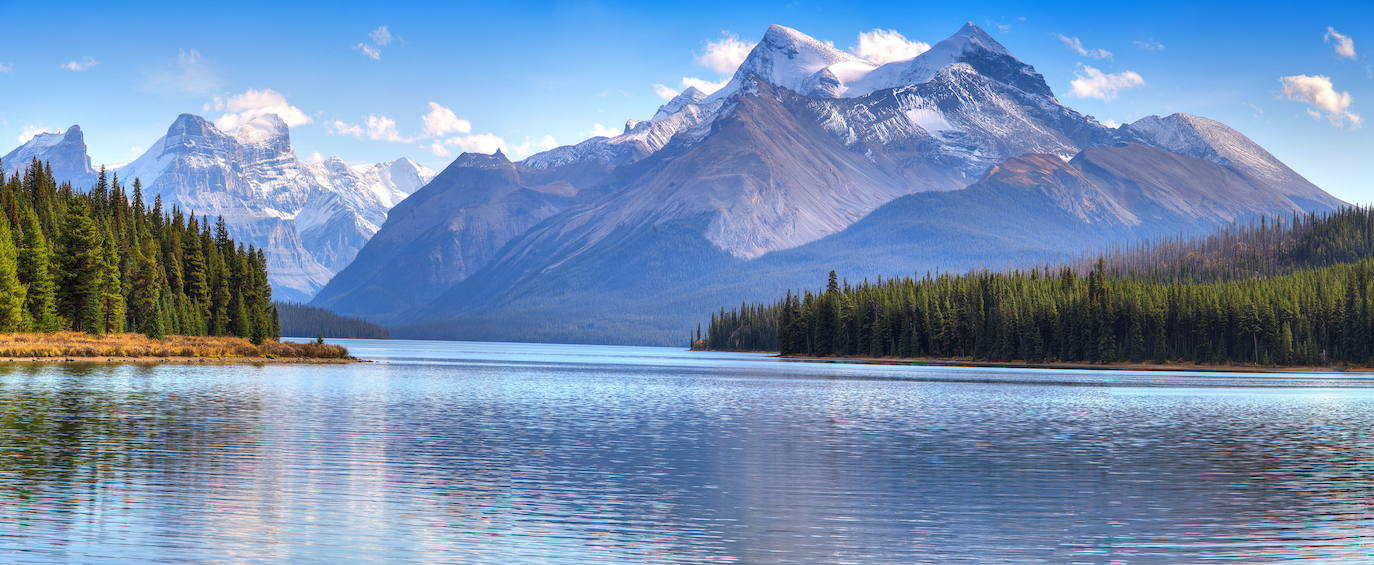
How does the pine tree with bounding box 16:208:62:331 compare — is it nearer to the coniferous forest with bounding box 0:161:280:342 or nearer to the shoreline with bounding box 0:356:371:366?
the coniferous forest with bounding box 0:161:280:342

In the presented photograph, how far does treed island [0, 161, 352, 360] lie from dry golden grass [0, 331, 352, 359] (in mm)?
140

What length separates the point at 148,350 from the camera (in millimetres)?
137500

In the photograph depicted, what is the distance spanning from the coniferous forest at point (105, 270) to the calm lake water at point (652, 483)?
218 feet

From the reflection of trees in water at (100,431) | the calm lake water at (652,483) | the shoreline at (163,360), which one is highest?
the shoreline at (163,360)

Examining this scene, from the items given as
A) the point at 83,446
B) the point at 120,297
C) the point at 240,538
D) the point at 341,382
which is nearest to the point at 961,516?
the point at 240,538

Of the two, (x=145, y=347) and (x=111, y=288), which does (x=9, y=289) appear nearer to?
(x=145, y=347)

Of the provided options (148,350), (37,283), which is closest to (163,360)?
(148,350)

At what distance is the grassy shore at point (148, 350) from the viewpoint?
396 feet

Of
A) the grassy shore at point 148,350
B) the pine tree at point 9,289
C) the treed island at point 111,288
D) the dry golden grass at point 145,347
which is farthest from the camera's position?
the treed island at point 111,288

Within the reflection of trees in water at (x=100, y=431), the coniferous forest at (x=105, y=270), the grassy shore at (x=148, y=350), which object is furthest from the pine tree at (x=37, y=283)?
the reflection of trees in water at (x=100, y=431)

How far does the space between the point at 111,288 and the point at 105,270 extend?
231 cm

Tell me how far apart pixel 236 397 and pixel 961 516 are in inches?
2180

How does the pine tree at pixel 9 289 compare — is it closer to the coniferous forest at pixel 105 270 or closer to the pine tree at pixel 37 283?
the coniferous forest at pixel 105 270

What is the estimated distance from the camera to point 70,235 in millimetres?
143250
